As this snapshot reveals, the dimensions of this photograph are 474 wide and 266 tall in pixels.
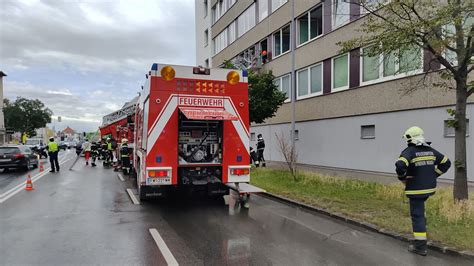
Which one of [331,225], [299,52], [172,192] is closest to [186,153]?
[172,192]

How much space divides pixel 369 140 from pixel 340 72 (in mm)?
3697

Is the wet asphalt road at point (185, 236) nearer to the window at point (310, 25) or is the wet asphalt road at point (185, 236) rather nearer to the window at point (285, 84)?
the window at point (310, 25)

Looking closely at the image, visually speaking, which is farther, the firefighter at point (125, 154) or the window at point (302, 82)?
the window at point (302, 82)

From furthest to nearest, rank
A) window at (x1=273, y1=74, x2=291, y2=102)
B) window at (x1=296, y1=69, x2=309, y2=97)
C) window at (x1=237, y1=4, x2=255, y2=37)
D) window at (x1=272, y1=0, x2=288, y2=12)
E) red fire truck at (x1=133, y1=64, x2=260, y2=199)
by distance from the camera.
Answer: window at (x1=237, y1=4, x2=255, y2=37) < window at (x1=272, y1=0, x2=288, y2=12) < window at (x1=273, y1=74, x2=291, y2=102) < window at (x1=296, y1=69, x2=309, y2=97) < red fire truck at (x1=133, y1=64, x2=260, y2=199)

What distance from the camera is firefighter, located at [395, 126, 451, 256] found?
17.4ft

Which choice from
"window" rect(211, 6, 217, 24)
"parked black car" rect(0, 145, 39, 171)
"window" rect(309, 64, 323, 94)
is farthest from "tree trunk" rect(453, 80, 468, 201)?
"window" rect(211, 6, 217, 24)

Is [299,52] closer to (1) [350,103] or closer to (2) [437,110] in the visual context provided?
(1) [350,103]

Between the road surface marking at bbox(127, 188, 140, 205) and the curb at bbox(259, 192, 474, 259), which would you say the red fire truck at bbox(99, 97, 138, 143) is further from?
the curb at bbox(259, 192, 474, 259)

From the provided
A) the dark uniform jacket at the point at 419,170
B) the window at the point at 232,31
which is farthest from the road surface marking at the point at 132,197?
the window at the point at 232,31

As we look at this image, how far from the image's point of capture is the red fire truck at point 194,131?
26.6ft

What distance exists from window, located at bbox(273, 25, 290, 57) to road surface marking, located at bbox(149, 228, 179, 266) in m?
18.0

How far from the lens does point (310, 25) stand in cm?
1972

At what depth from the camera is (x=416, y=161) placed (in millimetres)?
5379

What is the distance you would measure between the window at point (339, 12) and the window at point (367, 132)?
487 centimetres
